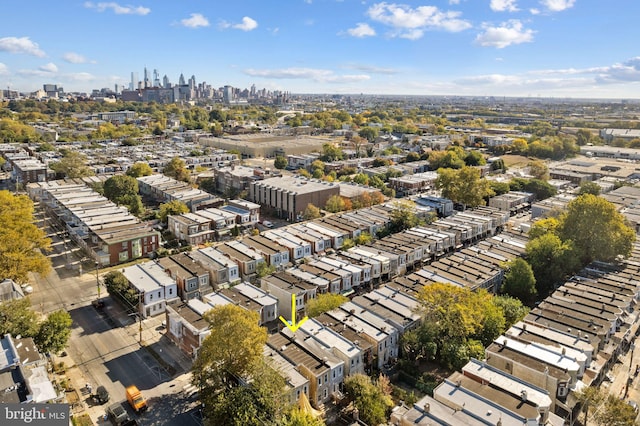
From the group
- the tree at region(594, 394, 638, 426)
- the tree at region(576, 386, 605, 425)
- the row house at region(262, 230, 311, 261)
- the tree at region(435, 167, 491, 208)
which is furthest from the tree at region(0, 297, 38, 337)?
the tree at region(435, 167, 491, 208)

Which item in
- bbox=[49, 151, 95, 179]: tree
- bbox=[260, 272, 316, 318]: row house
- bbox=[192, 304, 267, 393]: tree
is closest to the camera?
bbox=[192, 304, 267, 393]: tree

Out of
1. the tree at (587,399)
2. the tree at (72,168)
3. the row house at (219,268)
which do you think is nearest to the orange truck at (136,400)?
the row house at (219,268)

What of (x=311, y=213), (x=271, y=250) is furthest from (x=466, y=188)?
(x=271, y=250)

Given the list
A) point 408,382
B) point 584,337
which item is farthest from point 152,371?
point 584,337

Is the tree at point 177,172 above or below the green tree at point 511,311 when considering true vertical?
above

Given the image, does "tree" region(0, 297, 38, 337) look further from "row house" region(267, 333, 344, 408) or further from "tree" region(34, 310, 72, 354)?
"row house" region(267, 333, 344, 408)

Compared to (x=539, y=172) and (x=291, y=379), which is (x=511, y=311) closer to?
(x=291, y=379)

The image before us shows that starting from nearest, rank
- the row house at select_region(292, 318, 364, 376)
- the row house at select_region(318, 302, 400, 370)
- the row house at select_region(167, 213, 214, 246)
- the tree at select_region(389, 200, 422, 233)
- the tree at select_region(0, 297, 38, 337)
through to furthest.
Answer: the row house at select_region(292, 318, 364, 376) < the tree at select_region(0, 297, 38, 337) < the row house at select_region(318, 302, 400, 370) < the row house at select_region(167, 213, 214, 246) < the tree at select_region(389, 200, 422, 233)

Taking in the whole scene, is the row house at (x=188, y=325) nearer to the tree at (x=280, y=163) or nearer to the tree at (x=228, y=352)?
the tree at (x=228, y=352)
